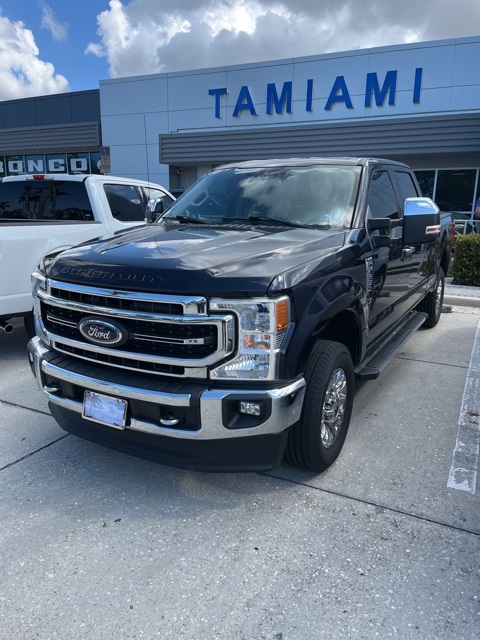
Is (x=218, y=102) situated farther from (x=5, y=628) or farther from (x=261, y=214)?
(x=5, y=628)

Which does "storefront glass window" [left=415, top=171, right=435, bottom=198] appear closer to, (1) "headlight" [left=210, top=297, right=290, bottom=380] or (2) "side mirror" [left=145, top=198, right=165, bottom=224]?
(2) "side mirror" [left=145, top=198, right=165, bottom=224]

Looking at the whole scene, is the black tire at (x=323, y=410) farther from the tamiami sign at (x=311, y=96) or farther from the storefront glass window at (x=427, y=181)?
the tamiami sign at (x=311, y=96)

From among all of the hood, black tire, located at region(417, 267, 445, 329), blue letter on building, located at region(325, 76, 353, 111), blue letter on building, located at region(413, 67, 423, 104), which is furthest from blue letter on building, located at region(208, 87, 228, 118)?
the hood

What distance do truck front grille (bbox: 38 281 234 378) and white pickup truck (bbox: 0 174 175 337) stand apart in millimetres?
2240

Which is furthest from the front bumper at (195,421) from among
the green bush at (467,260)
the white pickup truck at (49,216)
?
the green bush at (467,260)

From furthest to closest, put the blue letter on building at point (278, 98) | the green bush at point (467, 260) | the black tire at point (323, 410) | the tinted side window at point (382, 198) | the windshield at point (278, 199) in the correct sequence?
the blue letter on building at point (278, 98) → the green bush at point (467, 260) → the tinted side window at point (382, 198) → the windshield at point (278, 199) → the black tire at point (323, 410)

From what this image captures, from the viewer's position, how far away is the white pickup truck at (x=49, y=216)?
4.82 m

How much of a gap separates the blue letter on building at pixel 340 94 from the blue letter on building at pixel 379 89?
677 millimetres

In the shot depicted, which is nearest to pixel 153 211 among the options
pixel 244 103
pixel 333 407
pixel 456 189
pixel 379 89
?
pixel 333 407

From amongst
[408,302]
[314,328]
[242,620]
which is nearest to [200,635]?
[242,620]

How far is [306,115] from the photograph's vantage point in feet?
60.6

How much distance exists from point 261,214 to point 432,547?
2.51 metres

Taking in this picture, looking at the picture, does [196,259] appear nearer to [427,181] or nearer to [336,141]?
[336,141]

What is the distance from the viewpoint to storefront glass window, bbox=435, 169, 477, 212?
17.0m
